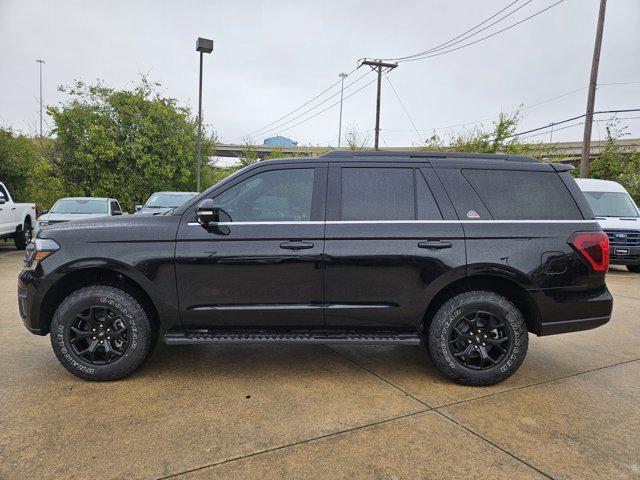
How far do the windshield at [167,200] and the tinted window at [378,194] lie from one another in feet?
29.4

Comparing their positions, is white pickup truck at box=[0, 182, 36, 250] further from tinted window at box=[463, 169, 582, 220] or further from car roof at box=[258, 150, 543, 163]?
tinted window at box=[463, 169, 582, 220]

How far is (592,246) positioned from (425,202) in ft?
4.54

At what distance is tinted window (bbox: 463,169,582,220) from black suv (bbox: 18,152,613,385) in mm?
13

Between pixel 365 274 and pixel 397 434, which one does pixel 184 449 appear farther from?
pixel 365 274

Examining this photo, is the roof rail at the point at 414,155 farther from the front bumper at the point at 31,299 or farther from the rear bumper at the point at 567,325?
the front bumper at the point at 31,299

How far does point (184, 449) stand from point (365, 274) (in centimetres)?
176

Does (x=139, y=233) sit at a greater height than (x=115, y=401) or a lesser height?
greater

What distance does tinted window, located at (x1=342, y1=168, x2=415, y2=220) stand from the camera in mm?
3516

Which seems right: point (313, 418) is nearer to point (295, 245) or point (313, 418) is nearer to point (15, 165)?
point (295, 245)

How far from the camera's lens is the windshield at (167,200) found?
11578 mm

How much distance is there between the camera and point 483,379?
348 cm

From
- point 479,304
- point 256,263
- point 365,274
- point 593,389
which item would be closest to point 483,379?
point 479,304

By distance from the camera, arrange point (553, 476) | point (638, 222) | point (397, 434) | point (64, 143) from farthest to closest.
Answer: point (64, 143) < point (638, 222) < point (397, 434) < point (553, 476)

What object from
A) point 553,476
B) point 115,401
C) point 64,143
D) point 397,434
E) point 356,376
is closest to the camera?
point 553,476
